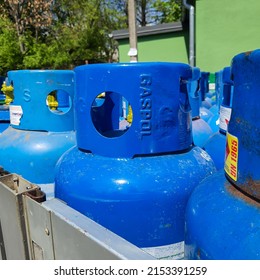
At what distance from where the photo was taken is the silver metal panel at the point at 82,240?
0.88 metres

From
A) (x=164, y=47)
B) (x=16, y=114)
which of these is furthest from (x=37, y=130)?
(x=164, y=47)

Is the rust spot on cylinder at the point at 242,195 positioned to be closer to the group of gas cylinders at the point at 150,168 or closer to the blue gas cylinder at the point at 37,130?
the group of gas cylinders at the point at 150,168

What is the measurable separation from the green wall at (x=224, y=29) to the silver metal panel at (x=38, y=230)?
27.2 feet

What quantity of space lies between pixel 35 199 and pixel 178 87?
0.85 m

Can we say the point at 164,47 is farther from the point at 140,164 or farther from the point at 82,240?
the point at 82,240

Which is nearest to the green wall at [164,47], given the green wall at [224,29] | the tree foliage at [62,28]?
the green wall at [224,29]

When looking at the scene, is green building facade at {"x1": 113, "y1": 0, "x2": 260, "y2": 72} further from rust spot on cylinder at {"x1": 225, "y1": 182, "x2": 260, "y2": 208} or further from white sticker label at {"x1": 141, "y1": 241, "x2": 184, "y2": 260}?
rust spot on cylinder at {"x1": 225, "y1": 182, "x2": 260, "y2": 208}

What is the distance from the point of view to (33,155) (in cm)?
225

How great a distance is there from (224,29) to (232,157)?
832cm

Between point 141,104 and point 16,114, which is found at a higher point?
point 141,104

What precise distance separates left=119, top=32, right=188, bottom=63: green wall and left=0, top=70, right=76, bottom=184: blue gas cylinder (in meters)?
8.97

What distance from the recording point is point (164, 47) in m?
11.0

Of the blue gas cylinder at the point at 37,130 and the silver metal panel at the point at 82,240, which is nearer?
the silver metal panel at the point at 82,240
